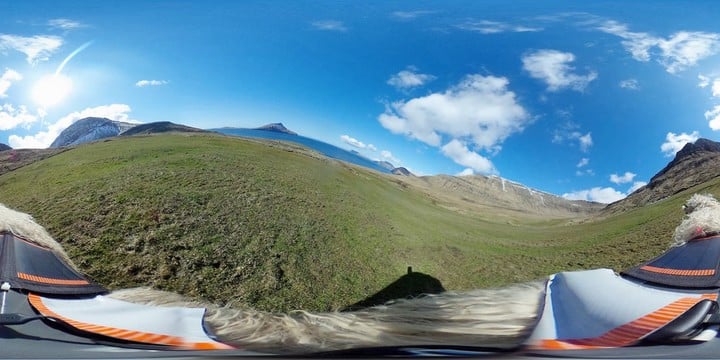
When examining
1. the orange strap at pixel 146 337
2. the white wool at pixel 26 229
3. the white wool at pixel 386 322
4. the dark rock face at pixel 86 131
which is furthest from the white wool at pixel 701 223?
the dark rock face at pixel 86 131

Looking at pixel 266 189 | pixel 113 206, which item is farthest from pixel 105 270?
pixel 266 189

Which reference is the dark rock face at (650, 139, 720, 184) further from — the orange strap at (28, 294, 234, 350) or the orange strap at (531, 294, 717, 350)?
the orange strap at (28, 294, 234, 350)

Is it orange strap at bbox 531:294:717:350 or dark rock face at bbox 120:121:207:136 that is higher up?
dark rock face at bbox 120:121:207:136

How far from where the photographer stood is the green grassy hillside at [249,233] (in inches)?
80.0

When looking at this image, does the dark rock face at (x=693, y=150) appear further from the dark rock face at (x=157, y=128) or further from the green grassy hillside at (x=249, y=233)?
the dark rock face at (x=157, y=128)

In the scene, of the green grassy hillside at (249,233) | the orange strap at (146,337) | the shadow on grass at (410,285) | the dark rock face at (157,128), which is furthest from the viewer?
the dark rock face at (157,128)

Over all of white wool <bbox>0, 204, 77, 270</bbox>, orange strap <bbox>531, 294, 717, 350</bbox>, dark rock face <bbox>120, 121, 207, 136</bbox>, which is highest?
dark rock face <bbox>120, 121, 207, 136</bbox>

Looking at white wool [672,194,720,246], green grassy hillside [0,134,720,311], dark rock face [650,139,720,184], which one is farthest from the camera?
dark rock face [650,139,720,184]

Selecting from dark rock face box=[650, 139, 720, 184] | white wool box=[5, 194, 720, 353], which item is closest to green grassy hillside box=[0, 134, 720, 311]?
dark rock face box=[650, 139, 720, 184]

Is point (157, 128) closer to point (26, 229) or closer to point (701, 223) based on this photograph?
point (26, 229)

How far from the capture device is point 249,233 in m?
3.17

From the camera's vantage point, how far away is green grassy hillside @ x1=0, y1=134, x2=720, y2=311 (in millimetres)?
2031

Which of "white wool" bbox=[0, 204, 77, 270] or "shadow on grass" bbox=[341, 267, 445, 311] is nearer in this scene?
"white wool" bbox=[0, 204, 77, 270]

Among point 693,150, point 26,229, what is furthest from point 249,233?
point 693,150
